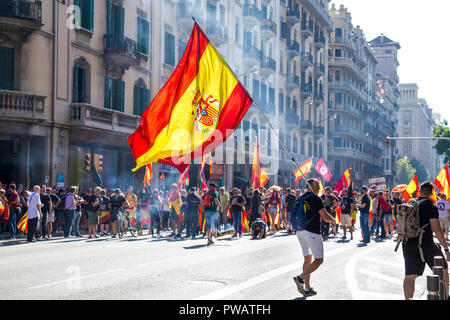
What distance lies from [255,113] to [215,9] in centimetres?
1046

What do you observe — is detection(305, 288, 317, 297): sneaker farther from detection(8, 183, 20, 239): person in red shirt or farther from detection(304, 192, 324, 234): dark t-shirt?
detection(8, 183, 20, 239): person in red shirt

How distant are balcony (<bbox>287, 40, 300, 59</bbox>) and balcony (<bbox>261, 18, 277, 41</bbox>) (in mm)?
4897

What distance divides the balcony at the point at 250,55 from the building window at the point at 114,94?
56.5 ft

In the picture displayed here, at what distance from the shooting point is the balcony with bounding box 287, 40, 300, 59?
189ft

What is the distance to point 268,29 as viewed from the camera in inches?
1988

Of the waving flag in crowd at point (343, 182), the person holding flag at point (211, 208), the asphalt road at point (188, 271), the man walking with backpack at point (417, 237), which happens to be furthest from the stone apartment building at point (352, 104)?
the man walking with backpack at point (417, 237)

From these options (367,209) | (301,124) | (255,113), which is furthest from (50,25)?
(301,124)

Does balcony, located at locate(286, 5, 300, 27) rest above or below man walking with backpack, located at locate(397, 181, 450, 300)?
above

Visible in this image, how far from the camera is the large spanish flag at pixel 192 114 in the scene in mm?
10992

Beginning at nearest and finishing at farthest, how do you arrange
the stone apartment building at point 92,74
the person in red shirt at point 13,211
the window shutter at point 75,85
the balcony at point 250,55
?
1. the person in red shirt at point 13,211
2. the stone apartment building at point 92,74
3. the window shutter at point 75,85
4. the balcony at point 250,55

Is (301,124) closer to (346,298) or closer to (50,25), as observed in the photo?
(50,25)

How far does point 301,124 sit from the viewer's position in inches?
2379

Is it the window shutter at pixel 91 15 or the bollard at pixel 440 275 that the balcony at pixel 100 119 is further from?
the bollard at pixel 440 275

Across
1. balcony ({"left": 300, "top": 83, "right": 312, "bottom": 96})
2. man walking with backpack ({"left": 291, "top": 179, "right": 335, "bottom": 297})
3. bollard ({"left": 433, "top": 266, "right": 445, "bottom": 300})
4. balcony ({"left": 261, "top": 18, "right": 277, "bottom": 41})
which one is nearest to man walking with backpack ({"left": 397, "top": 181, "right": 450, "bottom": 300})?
bollard ({"left": 433, "top": 266, "right": 445, "bottom": 300})
